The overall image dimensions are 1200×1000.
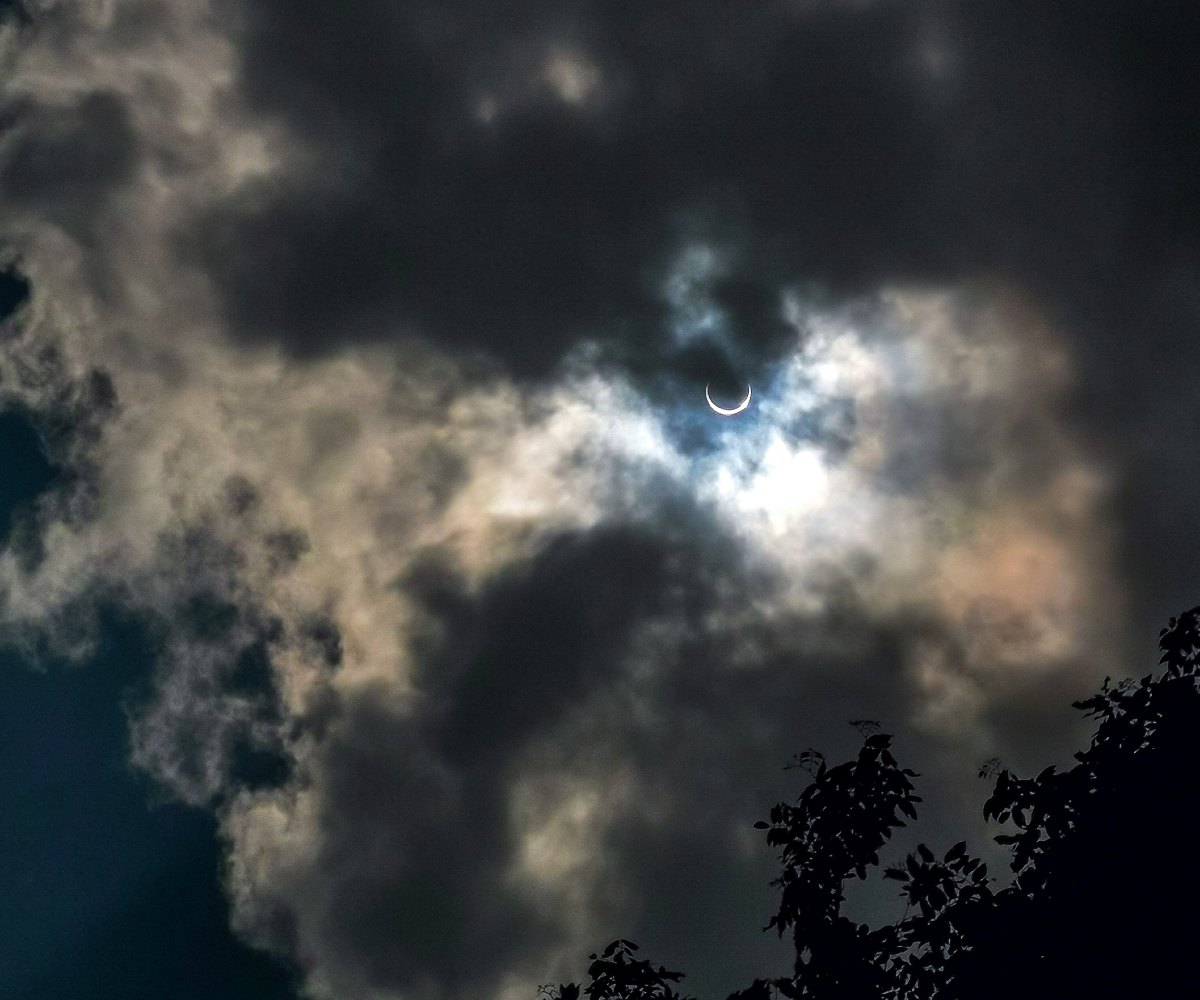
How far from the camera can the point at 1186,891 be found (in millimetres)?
15398

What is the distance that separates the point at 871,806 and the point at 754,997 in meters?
3.99

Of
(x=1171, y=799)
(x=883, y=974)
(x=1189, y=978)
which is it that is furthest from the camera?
(x=883, y=974)

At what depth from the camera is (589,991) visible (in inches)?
696

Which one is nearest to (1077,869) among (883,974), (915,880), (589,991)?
(915,880)

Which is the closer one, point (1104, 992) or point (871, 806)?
point (1104, 992)

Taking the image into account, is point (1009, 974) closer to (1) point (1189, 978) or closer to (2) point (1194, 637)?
(1) point (1189, 978)

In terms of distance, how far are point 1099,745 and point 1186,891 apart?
9.19 feet

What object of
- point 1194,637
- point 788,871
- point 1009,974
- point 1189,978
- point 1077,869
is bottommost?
point 1189,978

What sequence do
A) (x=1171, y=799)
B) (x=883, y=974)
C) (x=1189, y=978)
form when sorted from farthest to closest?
(x=883, y=974)
(x=1171, y=799)
(x=1189, y=978)

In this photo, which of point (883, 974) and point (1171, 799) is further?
point (883, 974)

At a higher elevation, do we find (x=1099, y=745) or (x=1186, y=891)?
(x=1099, y=745)

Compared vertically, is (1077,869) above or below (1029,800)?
below

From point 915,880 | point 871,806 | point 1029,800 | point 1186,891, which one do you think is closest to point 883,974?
point 915,880

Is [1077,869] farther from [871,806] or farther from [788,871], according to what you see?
[788,871]
